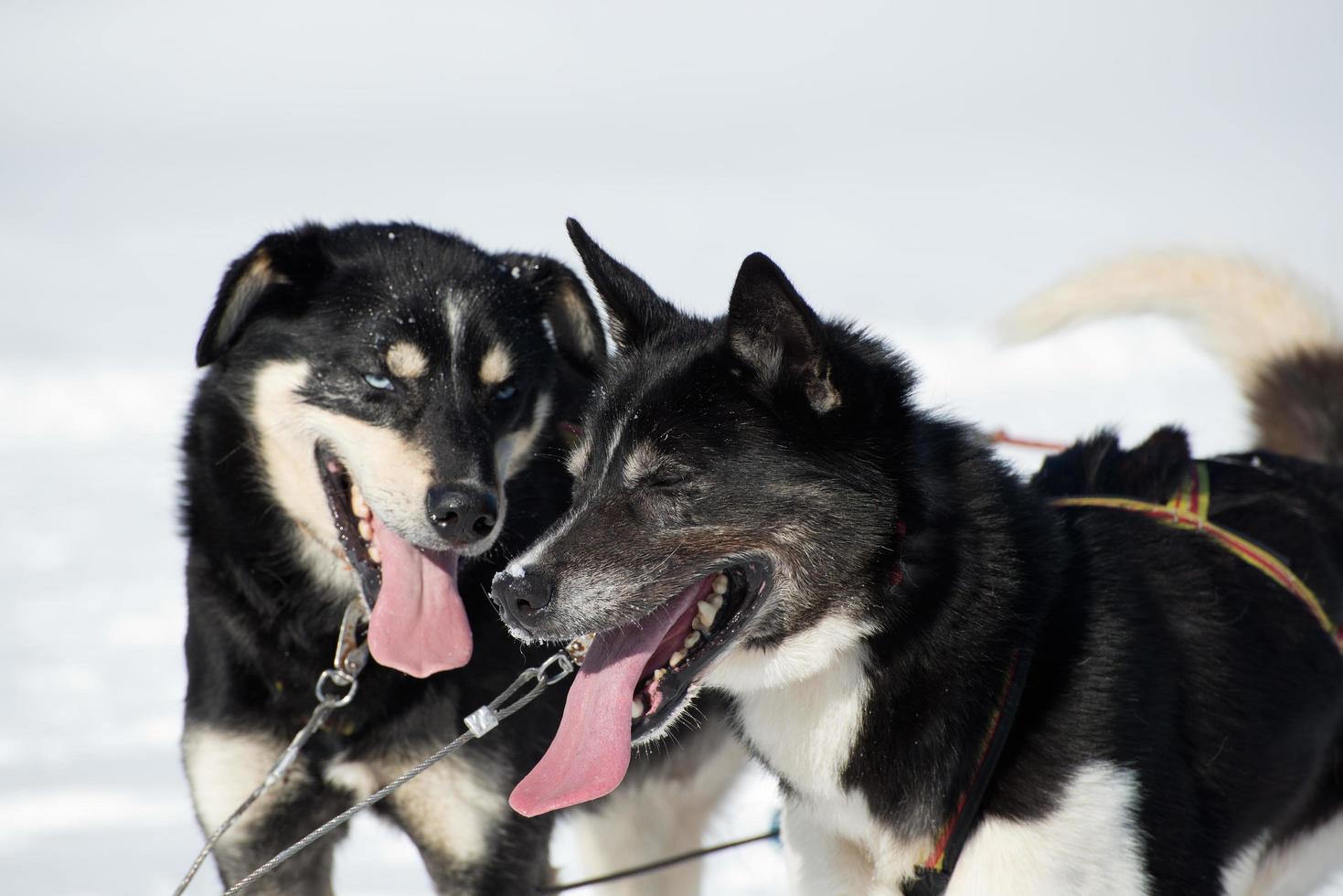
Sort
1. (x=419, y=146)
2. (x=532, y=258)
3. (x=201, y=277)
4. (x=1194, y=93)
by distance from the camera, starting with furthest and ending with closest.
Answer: (x=1194, y=93)
(x=419, y=146)
(x=201, y=277)
(x=532, y=258)

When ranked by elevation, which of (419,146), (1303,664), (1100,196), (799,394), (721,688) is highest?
(1100,196)

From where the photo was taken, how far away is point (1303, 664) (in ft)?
7.00

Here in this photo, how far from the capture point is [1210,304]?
9.98 ft

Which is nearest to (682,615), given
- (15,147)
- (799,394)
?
(799,394)

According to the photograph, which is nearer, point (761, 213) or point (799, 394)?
point (799, 394)

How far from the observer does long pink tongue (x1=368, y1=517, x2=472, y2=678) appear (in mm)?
2271

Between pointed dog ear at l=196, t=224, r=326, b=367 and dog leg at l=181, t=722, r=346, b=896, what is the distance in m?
0.67

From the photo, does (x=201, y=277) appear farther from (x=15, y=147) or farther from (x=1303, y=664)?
(x=1303, y=664)

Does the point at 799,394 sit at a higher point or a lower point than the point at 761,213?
lower

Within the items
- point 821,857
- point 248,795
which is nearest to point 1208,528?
point 821,857

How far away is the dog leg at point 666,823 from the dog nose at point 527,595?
3.78ft

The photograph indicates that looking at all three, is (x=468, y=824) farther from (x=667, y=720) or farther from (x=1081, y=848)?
(x=1081, y=848)

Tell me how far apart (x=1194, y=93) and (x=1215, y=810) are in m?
13.4

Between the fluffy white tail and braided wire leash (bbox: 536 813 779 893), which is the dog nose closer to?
braided wire leash (bbox: 536 813 779 893)
